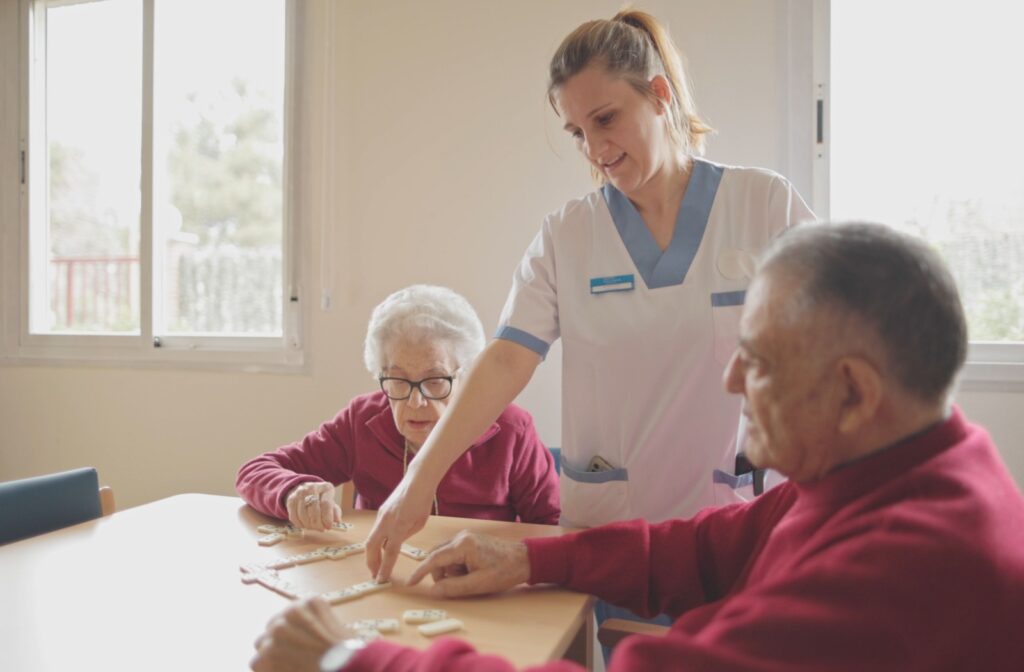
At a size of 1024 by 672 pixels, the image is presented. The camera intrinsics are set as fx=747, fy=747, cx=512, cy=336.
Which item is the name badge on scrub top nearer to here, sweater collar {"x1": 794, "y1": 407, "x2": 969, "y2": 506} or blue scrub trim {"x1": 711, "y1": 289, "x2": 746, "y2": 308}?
blue scrub trim {"x1": 711, "y1": 289, "x2": 746, "y2": 308}

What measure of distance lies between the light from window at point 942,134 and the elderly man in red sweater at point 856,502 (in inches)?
70.6

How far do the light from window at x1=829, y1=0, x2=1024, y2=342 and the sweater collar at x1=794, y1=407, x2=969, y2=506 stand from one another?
1805 mm

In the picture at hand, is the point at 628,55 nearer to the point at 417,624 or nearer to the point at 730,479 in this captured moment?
the point at 730,479

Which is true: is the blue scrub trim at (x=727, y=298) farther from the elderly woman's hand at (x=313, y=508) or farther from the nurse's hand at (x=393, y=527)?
the elderly woman's hand at (x=313, y=508)

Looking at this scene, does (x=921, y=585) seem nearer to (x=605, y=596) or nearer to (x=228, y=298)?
(x=605, y=596)

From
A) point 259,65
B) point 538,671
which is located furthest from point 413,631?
point 259,65

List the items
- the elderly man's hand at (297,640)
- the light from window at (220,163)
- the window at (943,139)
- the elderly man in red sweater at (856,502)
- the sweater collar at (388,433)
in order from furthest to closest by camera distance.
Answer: the light from window at (220,163)
the window at (943,139)
the sweater collar at (388,433)
the elderly man's hand at (297,640)
the elderly man in red sweater at (856,502)

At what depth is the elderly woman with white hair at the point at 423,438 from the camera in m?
1.94

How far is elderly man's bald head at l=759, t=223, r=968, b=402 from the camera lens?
767 mm

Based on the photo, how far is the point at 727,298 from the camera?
1584 mm

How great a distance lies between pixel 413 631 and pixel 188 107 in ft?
10.5

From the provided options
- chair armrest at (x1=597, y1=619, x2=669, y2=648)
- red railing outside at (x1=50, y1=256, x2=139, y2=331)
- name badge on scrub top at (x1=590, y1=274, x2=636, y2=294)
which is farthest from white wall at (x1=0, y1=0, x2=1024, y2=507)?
chair armrest at (x1=597, y1=619, x2=669, y2=648)

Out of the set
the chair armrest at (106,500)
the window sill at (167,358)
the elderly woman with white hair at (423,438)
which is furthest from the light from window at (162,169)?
the chair armrest at (106,500)

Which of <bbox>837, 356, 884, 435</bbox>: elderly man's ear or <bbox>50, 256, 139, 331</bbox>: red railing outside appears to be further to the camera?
<bbox>50, 256, 139, 331</bbox>: red railing outside
